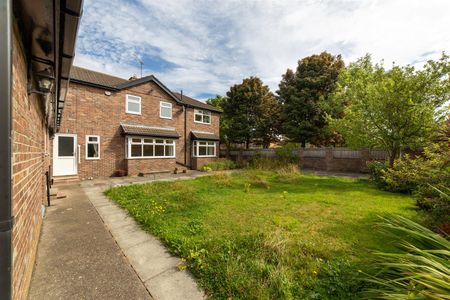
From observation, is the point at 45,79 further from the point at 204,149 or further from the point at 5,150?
the point at 204,149

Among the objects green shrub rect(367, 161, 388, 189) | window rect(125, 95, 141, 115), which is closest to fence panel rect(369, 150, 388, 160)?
green shrub rect(367, 161, 388, 189)

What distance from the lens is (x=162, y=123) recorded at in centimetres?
1524

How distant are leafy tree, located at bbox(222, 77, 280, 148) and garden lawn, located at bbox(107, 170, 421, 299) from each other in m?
16.8

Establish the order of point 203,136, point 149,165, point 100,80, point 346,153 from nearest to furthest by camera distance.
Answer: point 100,80
point 149,165
point 346,153
point 203,136

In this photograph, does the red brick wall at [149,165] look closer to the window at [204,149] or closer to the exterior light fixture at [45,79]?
the window at [204,149]

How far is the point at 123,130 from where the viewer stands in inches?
486

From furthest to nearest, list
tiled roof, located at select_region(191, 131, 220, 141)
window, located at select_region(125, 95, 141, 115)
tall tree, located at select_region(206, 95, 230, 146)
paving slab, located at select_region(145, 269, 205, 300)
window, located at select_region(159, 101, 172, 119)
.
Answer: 1. tall tree, located at select_region(206, 95, 230, 146)
2. tiled roof, located at select_region(191, 131, 220, 141)
3. window, located at select_region(159, 101, 172, 119)
4. window, located at select_region(125, 95, 141, 115)
5. paving slab, located at select_region(145, 269, 205, 300)

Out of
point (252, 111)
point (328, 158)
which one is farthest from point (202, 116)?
point (328, 158)

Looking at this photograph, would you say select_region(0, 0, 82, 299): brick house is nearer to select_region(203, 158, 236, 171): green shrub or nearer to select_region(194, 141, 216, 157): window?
select_region(203, 158, 236, 171): green shrub

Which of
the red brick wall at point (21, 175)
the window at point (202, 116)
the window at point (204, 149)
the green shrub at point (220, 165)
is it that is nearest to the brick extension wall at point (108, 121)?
the window at point (204, 149)

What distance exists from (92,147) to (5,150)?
40.4 feet

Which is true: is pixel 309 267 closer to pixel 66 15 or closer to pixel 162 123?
pixel 66 15

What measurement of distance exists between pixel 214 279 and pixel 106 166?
11.7 m

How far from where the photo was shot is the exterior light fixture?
8.84 feet
